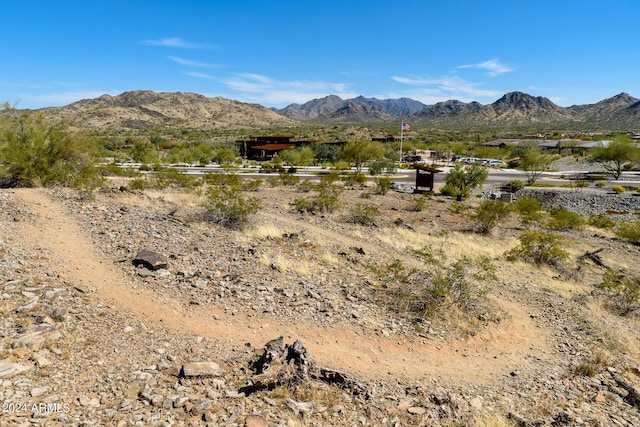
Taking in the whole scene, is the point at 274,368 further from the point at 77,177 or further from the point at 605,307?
the point at 77,177

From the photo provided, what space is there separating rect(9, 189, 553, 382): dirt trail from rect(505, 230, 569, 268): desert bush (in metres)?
7.43

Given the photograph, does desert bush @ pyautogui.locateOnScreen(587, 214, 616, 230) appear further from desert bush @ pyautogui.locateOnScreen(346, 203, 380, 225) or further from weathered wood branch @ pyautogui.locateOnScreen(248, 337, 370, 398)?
weathered wood branch @ pyautogui.locateOnScreen(248, 337, 370, 398)

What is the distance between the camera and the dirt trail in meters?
7.00

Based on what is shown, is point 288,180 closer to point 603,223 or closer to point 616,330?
point 603,223

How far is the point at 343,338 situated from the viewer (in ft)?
25.5

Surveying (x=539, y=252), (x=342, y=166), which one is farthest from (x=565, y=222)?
(x=342, y=166)

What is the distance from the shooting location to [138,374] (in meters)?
5.63

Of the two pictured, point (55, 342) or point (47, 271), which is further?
point (47, 271)

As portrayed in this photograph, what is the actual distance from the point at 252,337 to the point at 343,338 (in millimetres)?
1785

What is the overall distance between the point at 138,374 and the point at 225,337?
1.81 metres

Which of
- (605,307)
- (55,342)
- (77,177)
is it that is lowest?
(605,307)

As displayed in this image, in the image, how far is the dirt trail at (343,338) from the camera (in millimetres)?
7000

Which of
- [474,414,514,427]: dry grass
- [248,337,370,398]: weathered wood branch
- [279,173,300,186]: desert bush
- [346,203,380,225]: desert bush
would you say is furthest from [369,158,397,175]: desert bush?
[474,414,514,427]: dry grass

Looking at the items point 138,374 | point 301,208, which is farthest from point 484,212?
point 138,374
